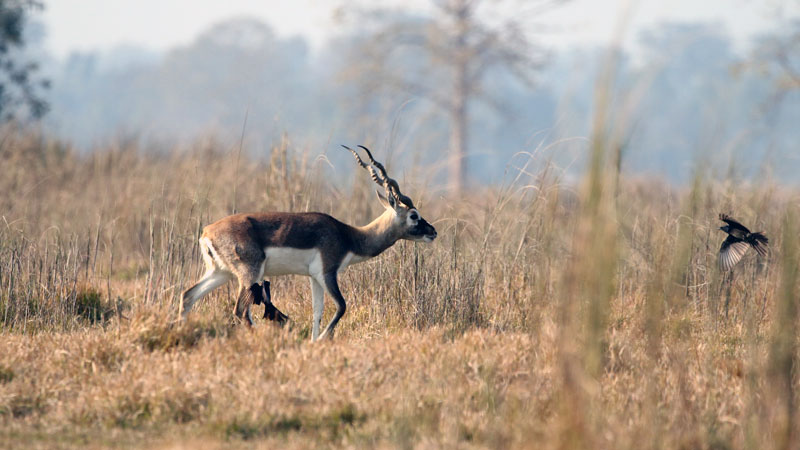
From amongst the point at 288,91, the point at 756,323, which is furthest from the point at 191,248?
the point at 288,91

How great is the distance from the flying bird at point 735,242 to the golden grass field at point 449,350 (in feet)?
1.85

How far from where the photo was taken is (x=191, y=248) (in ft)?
29.5

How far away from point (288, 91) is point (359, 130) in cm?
3940

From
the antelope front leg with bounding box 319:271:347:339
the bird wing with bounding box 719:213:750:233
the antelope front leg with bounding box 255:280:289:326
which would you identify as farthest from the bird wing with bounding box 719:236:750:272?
the antelope front leg with bounding box 255:280:289:326

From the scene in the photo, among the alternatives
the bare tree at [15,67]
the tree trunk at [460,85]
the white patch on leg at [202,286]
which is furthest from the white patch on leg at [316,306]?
the tree trunk at [460,85]

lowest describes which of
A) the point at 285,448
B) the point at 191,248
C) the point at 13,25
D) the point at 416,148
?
the point at 285,448

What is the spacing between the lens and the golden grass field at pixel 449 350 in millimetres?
4453

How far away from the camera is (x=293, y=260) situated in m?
7.48

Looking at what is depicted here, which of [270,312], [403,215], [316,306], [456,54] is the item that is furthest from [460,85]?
[316,306]

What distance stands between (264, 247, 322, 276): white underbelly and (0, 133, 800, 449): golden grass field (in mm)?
524

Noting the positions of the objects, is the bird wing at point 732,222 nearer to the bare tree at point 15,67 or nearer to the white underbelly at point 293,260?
the white underbelly at point 293,260

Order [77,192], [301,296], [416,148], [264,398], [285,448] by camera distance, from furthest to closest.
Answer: [77,192] < [416,148] < [301,296] < [264,398] < [285,448]

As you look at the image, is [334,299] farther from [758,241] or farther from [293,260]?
[758,241]

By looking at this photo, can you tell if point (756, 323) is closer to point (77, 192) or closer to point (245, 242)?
point (245, 242)
